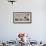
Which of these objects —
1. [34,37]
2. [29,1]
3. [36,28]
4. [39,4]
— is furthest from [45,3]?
[34,37]

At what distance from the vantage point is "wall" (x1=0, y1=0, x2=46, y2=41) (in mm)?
5246

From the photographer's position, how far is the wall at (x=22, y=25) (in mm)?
5246

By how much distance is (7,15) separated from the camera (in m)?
5.27

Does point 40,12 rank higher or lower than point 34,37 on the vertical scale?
higher

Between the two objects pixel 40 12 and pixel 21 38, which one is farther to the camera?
pixel 40 12

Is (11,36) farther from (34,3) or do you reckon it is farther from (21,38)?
(21,38)

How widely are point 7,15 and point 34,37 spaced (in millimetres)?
1397

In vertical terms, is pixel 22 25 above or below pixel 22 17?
below

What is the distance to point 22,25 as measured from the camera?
5.27 metres

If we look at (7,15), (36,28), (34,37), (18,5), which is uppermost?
(18,5)

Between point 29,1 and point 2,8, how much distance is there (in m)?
1.13

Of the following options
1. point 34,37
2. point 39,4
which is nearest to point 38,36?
point 34,37

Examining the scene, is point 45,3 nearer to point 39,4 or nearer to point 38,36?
point 39,4

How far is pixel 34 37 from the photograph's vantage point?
520 cm
